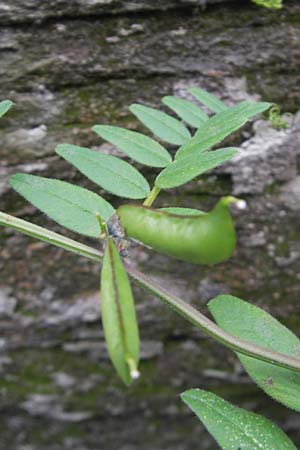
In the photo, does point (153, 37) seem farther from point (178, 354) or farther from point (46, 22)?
point (178, 354)

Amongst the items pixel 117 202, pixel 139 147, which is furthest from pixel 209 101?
pixel 117 202

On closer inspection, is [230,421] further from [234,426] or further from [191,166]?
[191,166]

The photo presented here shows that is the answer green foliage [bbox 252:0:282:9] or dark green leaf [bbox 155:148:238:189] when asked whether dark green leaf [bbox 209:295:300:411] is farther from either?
green foliage [bbox 252:0:282:9]

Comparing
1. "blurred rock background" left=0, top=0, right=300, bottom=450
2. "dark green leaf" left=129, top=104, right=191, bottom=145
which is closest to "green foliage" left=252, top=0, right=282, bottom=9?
"blurred rock background" left=0, top=0, right=300, bottom=450

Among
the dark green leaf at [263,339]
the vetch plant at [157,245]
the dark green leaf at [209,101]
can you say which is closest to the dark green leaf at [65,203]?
the vetch plant at [157,245]

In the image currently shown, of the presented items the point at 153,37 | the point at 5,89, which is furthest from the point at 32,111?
the point at 153,37

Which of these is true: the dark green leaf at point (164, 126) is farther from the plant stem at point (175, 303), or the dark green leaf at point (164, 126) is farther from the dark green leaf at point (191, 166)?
the plant stem at point (175, 303)
